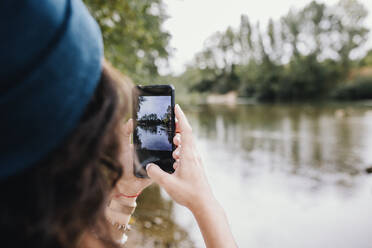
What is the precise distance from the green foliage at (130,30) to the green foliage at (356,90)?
107ft

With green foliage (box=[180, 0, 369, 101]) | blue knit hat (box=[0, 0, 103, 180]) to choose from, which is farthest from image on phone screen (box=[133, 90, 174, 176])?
green foliage (box=[180, 0, 369, 101])

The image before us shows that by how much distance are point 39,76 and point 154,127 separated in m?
0.78

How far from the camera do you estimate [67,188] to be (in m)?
0.62

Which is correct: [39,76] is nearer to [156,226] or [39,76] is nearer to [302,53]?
[156,226]

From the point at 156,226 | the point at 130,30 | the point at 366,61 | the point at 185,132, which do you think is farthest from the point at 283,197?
the point at 366,61

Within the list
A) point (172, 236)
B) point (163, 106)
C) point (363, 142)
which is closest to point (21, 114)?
point (163, 106)

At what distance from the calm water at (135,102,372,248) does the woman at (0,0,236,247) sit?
3003 mm

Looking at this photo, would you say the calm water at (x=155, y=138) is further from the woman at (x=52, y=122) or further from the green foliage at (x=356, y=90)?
the green foliage at (x=356, y=90)

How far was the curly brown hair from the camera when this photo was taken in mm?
589

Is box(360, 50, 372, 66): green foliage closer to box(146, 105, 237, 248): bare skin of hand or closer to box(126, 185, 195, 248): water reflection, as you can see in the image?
box(126, 185, 195, 248): water reflection

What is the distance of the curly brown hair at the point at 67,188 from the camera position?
0.59 m

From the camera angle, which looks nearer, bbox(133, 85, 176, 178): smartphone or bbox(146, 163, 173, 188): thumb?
bbox(146, 163, 173, 188): thumb

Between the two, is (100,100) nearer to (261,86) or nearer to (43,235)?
(43,235)

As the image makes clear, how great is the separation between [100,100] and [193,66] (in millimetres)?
40206
